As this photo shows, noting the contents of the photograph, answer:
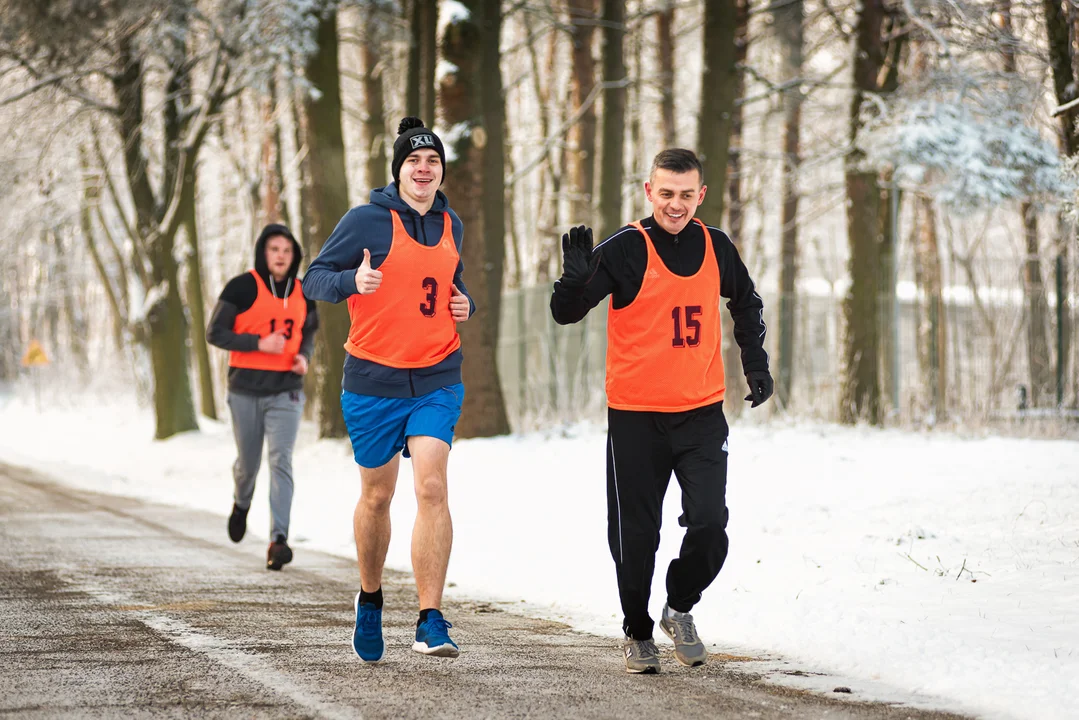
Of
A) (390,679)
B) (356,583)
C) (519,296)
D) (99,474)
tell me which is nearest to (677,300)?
(390,679)

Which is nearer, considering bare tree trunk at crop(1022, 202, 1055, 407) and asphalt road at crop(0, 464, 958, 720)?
asphalt road at crop(0, 464, 958, 720)

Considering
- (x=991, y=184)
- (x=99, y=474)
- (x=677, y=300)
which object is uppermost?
(x=991, y=184)

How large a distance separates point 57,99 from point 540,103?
37.9 feet

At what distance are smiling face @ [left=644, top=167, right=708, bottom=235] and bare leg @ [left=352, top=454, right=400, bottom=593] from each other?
5.00 feet

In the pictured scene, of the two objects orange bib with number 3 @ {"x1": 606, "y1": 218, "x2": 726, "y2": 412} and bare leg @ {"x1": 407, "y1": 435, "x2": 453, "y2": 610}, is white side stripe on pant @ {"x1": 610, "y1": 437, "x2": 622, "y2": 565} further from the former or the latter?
bare leg @ {"x1": 407, "y1": 435, "x2": 453, "y2": 610}

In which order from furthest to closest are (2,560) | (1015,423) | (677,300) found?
(1015,423) → (2,560) → (677,300)

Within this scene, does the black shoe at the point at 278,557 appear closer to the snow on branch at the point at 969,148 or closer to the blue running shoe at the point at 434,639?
the blue running shoe at the point at 434,639

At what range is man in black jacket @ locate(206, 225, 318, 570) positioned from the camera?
912 centimetres

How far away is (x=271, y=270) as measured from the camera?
30.8 feet

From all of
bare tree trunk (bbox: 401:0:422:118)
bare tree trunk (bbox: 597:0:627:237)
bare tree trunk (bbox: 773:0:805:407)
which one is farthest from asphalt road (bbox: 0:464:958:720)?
bare tree trunk (bbox: 773:0:805:407)

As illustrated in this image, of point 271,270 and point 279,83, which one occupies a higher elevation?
point 279,83

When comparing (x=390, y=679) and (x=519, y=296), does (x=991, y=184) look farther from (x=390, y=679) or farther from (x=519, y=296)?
(x=390, y=679)

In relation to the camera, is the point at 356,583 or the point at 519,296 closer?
the point at 356,583

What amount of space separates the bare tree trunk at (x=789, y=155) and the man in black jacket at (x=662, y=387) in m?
13.5
